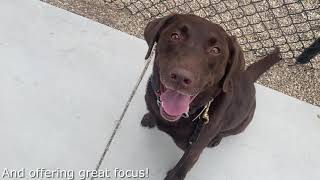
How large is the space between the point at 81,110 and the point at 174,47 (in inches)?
43.8

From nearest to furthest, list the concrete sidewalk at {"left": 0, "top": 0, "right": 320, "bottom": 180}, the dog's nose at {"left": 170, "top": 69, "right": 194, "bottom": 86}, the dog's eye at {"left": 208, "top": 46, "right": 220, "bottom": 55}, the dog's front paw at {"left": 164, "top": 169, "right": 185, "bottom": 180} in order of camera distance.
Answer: the dog's nose at {"left": 170, "top": 69, "right": 194, "bottom": 86}
the dog's eye at {"left": 208, "top": 46, "right": 220, "bottom": 55}
the dog's front paw at {"left": 164, "top": 169, "right": 185, "bottom": 180}
the concrete sidewalk at {"left": 0, "top": 0, "right": 320, "bottom": 180}

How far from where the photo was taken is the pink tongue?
2570 millimetres

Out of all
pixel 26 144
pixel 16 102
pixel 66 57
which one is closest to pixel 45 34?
pixel 66 57

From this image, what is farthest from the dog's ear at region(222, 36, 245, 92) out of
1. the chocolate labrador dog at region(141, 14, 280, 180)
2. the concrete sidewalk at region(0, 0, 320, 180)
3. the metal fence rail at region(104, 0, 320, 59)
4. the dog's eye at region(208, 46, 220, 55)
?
the metal fence rail at region(104, 0, 320, 59)

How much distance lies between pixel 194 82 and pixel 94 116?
3.78 ft

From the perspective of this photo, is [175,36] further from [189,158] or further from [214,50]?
[189,158]

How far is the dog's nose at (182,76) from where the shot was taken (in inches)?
91.9

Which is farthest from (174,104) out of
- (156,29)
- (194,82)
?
(156,29)

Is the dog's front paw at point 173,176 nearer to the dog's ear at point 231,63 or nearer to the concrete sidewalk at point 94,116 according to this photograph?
the concrete sidewalk at point 94,116

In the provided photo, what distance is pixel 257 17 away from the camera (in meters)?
4.07

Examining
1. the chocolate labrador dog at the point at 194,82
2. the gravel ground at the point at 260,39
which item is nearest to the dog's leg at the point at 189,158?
the chocolate labrador dog at the point at 194,82

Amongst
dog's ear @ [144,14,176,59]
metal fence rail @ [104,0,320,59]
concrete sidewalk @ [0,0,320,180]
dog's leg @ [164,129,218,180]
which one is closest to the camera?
dog's ear @ [144,14,176,59]

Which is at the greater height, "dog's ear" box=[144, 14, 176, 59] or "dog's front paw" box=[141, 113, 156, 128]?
"dog's ear" box=[144, 14, 176, 59]

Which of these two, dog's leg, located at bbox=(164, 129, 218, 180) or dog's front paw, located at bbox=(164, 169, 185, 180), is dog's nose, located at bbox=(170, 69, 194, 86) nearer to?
dog's leg, located at bbox=(164, 129, 218, 180)
